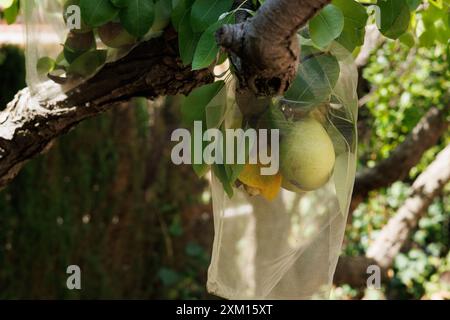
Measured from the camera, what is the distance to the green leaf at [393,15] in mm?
790

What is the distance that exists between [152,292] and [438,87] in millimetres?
1796

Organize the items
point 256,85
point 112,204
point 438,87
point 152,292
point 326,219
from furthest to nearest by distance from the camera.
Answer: point 152,292 < point 112,204 < point 438,87 < point 326,219 < point 256,85

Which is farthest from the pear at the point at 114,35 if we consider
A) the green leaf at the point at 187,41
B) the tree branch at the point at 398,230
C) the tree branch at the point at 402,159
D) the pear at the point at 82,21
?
the tree branch at the point at 402,159

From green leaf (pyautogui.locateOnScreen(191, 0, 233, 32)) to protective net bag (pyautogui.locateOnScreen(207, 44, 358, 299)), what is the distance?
8 cm

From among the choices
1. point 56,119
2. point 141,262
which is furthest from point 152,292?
point 56,119

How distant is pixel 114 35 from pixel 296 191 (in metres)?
0.34

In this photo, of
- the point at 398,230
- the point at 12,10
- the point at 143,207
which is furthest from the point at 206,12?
the point at 143,207

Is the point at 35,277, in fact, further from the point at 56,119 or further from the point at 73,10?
the point at 73,10

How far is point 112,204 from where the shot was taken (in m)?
3.14

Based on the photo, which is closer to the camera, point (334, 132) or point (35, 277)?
point (334, 132)

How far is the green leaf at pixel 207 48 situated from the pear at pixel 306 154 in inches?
4.5

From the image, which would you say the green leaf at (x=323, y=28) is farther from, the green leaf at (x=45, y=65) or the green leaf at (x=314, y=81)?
the green leaf at (x=45, y=65)

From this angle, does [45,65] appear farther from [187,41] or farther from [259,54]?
[259,54]

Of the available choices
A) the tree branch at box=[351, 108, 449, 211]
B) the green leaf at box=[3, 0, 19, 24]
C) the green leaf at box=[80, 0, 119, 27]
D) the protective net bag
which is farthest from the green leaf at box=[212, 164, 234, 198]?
the tree branch at box=[351, 108, 449, 211]
